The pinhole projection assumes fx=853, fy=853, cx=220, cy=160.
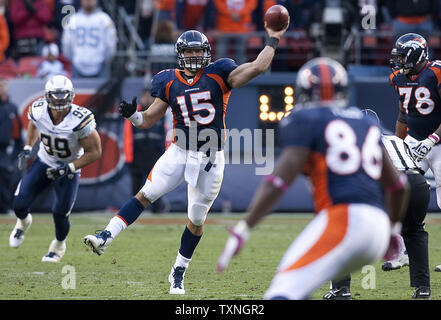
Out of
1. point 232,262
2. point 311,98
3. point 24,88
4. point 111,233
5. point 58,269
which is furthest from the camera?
point 24,88

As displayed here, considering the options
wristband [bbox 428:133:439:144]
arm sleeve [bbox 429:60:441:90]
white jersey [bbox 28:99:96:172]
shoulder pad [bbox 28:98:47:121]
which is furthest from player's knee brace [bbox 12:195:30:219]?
arm sleeve [bbox 429:60:441:90]

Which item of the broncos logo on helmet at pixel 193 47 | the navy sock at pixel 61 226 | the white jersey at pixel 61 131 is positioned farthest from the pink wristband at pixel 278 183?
the navy sock at pixel 61 226

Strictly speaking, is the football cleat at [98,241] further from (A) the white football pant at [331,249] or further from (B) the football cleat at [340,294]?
(A) the white football pant at [331,249]

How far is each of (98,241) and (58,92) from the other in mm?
2219

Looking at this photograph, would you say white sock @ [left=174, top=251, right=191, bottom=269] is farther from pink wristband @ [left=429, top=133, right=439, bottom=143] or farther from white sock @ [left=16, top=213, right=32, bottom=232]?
pink wristband @ [left=429, top=133, right=439, bottom=143]

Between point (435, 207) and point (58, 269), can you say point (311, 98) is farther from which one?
point (435, 207)

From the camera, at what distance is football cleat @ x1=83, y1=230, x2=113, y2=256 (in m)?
6.34

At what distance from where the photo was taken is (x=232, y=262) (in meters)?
8.39

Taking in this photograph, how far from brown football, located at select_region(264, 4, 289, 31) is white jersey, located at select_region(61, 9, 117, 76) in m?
6.69

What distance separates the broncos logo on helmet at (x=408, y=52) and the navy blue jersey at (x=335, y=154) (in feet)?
12.7
